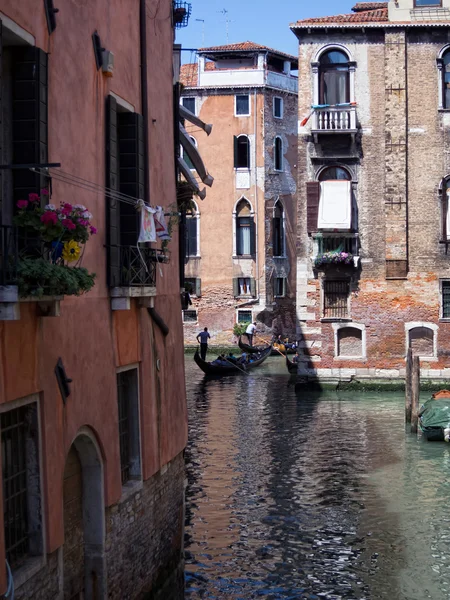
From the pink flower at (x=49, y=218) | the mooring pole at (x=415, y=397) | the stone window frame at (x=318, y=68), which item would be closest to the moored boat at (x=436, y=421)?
the mooring pole at (x=415, y=397)

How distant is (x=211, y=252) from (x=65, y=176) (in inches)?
1046

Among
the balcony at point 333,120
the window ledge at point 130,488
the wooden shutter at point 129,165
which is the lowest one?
the window ledge at point 130,488

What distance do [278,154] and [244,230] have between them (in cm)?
274

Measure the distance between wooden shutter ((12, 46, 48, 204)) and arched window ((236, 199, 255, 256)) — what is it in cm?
2702

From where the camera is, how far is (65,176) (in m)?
6.46

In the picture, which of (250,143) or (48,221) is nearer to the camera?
(48,221)

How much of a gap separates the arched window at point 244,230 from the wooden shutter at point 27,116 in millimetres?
27017

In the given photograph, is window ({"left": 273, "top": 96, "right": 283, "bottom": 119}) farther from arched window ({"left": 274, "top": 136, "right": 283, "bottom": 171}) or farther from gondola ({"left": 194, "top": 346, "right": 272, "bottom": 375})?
gondola ({"left": 194, "top": 346, "right": 272, "bottom": 375})

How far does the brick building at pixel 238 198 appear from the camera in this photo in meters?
32.9

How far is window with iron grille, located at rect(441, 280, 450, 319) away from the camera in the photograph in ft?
74.1

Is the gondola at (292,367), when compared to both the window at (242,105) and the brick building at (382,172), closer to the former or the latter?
the brick building at (382,172)

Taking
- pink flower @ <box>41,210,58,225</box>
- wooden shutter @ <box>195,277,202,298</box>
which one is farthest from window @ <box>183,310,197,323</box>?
pink flower @ <box>41,210,58,225</box>

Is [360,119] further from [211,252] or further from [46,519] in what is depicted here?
[46,519]

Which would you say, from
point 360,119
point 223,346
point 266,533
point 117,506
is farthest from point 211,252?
point 117,506
